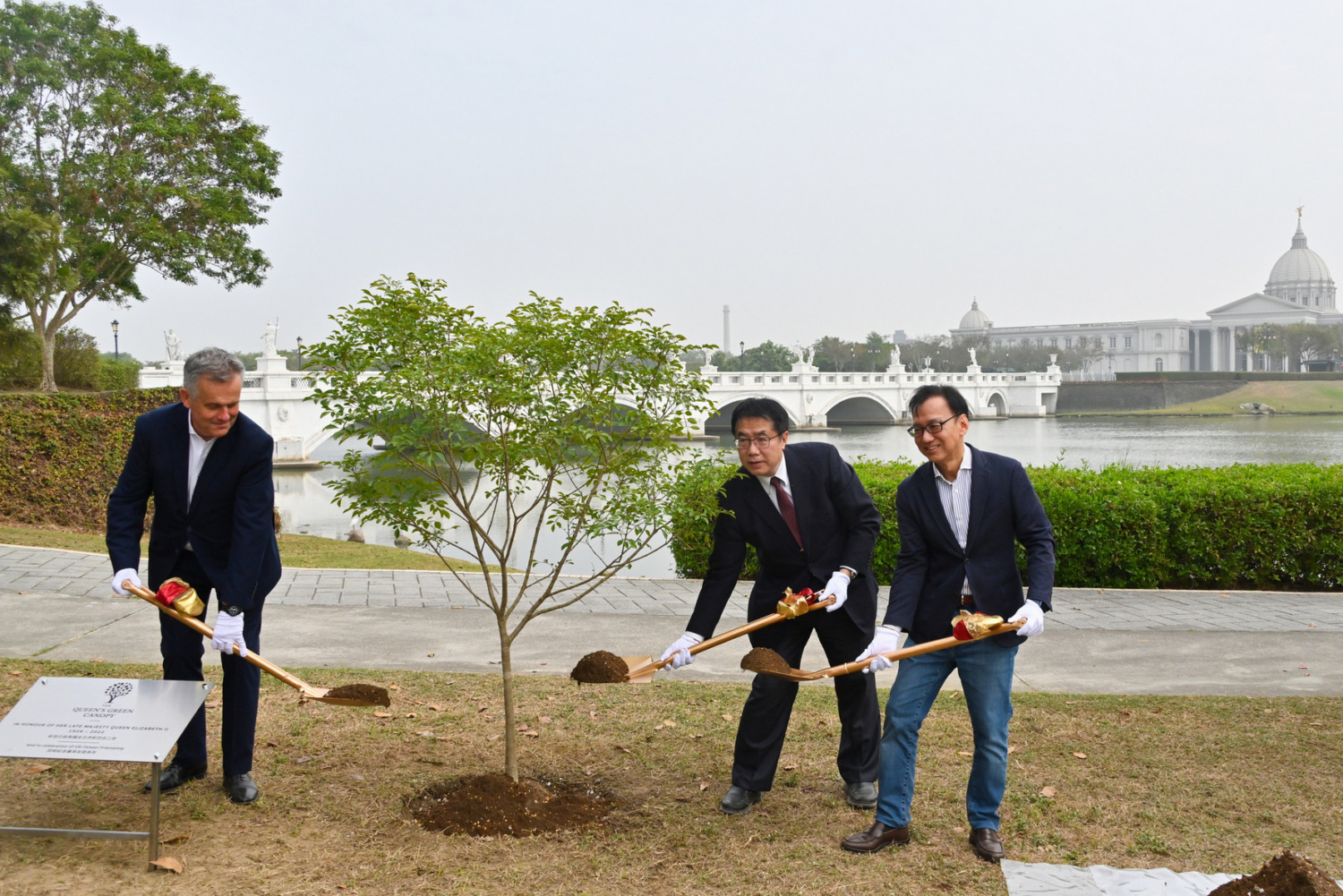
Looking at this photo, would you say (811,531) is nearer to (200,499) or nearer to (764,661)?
(764,661)

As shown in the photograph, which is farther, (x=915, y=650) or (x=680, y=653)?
(x=680, y=653)

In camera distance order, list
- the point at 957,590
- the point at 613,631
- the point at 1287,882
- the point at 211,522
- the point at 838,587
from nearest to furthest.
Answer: the point at 1287,882
the point at 957,590
the point at 838,587
the point at 211,522
the point at 613,631

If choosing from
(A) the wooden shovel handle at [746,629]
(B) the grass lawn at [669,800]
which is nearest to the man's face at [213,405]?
(B) the grass lawn at [669,800]

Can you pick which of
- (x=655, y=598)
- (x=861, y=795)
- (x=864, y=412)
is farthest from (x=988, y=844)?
(x=864, y=412)

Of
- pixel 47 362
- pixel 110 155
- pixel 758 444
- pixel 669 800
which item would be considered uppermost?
pixel 110 155

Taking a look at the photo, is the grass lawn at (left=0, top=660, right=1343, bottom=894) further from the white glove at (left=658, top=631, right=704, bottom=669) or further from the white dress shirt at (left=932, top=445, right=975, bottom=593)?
the white dress shirt at (left=932, top=445, right=975, bottom=593)

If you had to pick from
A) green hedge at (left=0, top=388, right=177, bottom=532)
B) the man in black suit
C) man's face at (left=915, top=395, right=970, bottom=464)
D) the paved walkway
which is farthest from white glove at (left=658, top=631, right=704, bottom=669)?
green hedge at (left=0, top=388, right=177, bottom=532)

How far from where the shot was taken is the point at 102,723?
350 centimetres

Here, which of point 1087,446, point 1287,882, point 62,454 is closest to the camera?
point 1287,882

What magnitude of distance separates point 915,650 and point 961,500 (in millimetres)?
562

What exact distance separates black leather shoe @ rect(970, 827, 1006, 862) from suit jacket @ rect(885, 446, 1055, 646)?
2.31ft

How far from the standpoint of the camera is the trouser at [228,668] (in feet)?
13.1

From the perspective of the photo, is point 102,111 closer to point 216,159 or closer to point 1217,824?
point 216,159

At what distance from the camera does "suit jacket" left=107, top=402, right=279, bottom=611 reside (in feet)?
12.7
